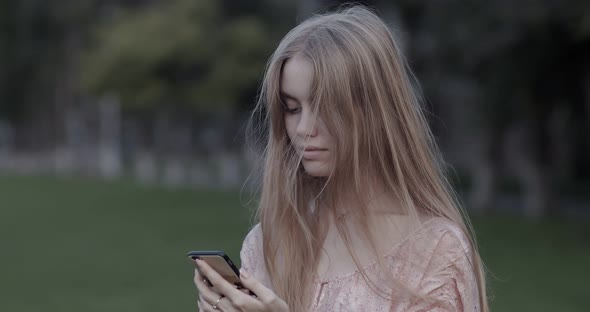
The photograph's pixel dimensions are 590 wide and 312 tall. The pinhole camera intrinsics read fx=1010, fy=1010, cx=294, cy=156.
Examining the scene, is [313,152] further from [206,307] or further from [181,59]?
[181,59]

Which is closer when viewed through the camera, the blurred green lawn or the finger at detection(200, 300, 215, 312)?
the finger at detection(200, 300, 215, 312)

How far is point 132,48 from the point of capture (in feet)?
81.8

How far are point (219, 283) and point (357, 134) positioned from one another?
0.46 meters

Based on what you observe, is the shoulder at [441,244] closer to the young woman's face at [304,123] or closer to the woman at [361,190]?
the woman at [361,190]

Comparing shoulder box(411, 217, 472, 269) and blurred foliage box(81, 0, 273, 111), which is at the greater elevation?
shoulder box(411, 217, 472, 269)

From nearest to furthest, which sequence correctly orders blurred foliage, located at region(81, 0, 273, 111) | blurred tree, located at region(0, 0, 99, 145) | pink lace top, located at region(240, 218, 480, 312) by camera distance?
pink lace top, located at region(240, 218, 480, 312)
blurred foliage, located at region(81, 0, 273, 111)
blurred tree, located at region(0, 0, 99, 145)

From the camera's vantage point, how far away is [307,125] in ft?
7.45

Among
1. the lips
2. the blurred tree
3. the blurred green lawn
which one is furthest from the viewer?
the blurred tree

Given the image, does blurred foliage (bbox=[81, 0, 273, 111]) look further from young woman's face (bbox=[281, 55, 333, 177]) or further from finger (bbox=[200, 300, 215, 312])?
finger (bbox=[200, 300, 215, 312])

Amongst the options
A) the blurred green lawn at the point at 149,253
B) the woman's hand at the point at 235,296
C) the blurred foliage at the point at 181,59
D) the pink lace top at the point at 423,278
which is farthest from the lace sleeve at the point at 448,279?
the blurred foliage at the point at 181,59

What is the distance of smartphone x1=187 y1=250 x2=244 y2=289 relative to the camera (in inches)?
82.5

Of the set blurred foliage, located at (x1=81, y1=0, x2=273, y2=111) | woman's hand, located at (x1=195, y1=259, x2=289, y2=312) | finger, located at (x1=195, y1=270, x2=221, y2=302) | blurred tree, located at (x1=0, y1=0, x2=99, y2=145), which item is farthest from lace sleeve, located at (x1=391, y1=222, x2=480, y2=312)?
blurred tree, located at (x1=0, y1=0, x2=99, y2=145)

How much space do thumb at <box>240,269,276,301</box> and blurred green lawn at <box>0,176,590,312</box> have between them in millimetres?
3459

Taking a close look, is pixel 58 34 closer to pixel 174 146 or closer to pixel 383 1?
pixel 174 146
